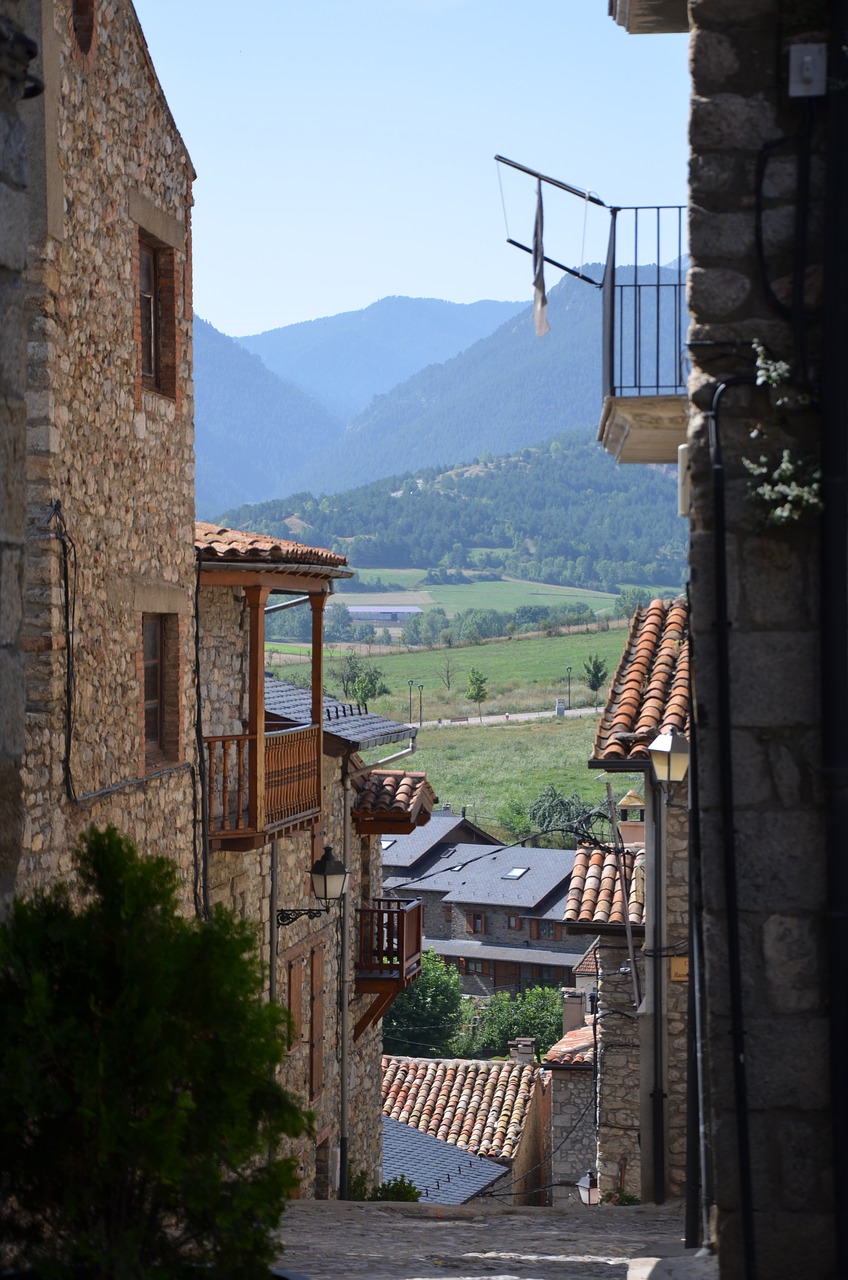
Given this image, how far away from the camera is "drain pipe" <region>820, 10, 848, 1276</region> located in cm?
415

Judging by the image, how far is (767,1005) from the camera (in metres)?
4.23

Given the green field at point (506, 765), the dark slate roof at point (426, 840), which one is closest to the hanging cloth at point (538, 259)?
the dark slate roof at point (426, 840)

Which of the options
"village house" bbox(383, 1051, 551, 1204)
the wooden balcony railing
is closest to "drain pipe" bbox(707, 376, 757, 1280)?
the wooden balcony railing

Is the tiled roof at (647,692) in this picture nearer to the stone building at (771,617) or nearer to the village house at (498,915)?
the stone building at (771,617)

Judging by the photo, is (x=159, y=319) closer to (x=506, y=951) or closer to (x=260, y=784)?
(x=260, y=784)

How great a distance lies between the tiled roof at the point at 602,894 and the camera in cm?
1285

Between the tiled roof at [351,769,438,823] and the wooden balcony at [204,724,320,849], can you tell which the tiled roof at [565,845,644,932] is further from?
the wooden balcony at [204,724,320,849]

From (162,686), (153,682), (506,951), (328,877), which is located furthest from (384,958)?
(506,951)

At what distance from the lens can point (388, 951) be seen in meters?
16.5

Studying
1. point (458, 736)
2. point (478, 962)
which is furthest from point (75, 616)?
point (458, 736)

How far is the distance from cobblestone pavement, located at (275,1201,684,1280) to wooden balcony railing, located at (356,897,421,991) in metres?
4.69

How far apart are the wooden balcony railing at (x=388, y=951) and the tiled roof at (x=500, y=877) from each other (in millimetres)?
38182

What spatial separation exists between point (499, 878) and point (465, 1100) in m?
32.1

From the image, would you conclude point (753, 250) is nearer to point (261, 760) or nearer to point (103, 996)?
point (103, 996)
